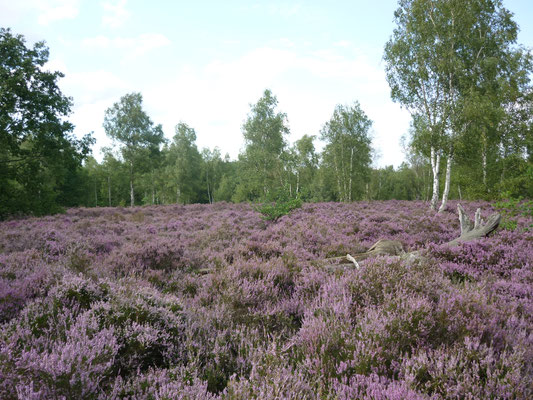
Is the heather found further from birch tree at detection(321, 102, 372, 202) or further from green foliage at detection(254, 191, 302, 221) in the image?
A: birch tree at detection(321, 102, 372, 202)

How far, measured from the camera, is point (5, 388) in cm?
170

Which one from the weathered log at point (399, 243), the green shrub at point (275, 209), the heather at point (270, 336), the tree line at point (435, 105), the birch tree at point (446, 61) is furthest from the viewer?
the birch tree at point (446, 61)

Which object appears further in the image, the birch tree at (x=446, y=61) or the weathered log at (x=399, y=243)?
the birch tree at (x=446, y=61)

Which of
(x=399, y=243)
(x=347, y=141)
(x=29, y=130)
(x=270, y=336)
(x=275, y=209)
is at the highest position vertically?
(x=347, y=141)

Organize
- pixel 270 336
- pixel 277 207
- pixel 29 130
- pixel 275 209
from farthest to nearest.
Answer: pixel 29 130
pixel 277 207
pixel 275 209
pixel 270 336

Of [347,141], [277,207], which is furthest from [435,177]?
[347,141]

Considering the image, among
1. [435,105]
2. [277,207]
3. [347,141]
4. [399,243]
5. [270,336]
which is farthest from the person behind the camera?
[347,141]

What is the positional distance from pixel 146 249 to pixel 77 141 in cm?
1481

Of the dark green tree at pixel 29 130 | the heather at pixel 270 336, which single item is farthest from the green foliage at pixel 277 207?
the dark green tree at pixel 29 130

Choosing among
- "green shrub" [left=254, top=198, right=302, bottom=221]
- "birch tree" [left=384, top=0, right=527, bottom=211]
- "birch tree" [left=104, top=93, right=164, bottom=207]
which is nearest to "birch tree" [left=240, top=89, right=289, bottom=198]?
"birch tree" [left=104, top=93, right=164, bottom=207]

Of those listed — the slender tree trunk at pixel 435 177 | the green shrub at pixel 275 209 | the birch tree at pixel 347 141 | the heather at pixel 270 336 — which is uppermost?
the birch tree at pixel 347 141

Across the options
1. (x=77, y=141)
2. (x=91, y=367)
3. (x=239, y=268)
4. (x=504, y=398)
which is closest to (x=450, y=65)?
(x=239, y=268)

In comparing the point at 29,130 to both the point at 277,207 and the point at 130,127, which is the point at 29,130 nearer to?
the point at 277,207

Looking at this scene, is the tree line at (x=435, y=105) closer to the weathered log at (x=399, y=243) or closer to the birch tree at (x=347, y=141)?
the weathered log at (x=399, y=243)
